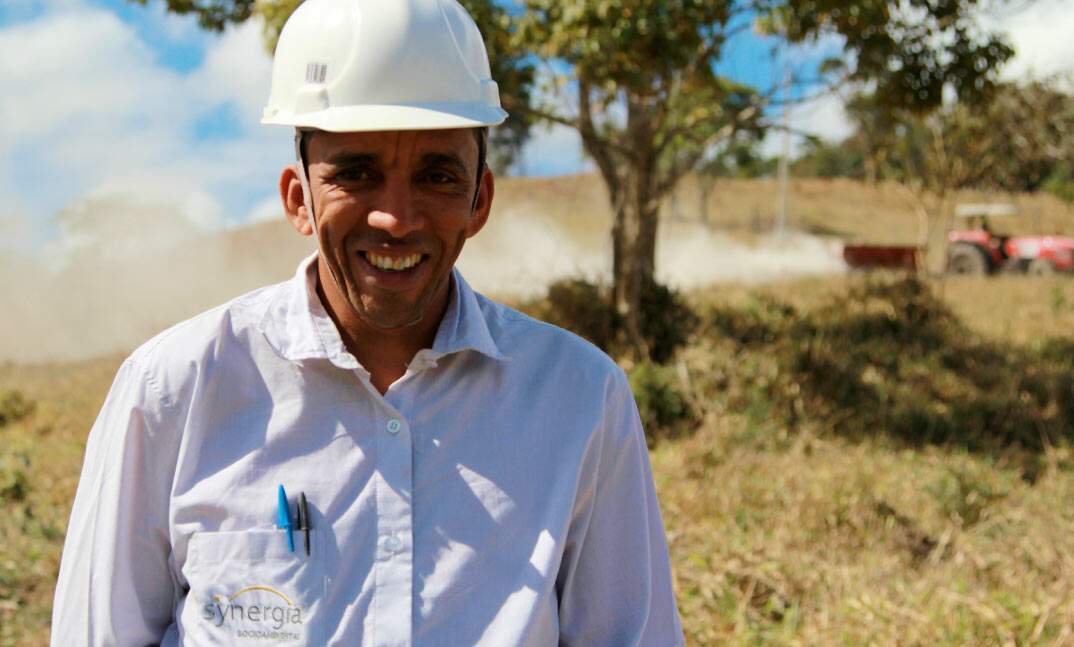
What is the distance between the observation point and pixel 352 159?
1.62 m

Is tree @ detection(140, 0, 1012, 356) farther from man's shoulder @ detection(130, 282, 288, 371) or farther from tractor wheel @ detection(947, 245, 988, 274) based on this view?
tractor wheel @ detection(947, 245, 988, 274)

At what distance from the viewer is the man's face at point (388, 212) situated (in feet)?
5.29

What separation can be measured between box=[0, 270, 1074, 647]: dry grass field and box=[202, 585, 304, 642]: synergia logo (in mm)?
2776

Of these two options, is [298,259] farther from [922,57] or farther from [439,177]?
[439,177]

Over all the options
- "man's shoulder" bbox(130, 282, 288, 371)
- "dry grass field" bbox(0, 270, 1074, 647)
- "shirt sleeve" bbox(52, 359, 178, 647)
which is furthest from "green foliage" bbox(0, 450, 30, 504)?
"man's shoulder" bbox(130, 282, 288, 371)

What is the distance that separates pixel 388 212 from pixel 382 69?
25cm

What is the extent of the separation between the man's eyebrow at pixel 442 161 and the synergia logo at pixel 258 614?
678 millimetres

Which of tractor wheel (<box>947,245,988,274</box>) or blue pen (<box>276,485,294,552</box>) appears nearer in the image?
blue pen (<box>276,485,294,552</box>)

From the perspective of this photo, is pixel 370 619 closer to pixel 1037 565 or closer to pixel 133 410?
pixel 133 410

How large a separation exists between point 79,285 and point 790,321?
1616 centimetres

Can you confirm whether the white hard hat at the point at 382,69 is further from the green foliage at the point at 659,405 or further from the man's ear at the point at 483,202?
the green foliage at the point at 659,405

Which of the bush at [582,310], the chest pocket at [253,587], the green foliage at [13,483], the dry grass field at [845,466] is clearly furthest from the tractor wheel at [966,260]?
the chest pocket at [253,587]

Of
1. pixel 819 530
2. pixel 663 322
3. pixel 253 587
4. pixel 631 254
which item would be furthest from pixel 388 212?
pixel 663 322

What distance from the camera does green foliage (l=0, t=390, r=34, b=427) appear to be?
9.03 meters
